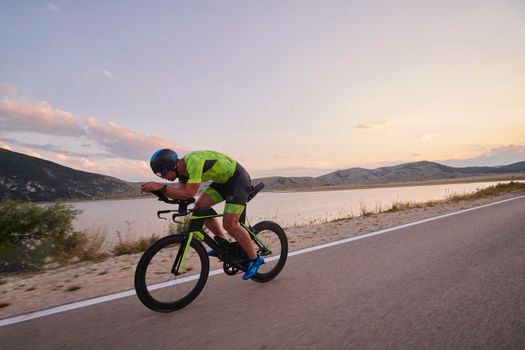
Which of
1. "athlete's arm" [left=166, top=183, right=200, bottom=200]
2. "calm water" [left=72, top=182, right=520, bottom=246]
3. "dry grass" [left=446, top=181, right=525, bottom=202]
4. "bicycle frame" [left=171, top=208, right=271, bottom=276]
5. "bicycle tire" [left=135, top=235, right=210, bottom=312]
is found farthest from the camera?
"calm water" [left=72, top=182, right=520, bottom=246]

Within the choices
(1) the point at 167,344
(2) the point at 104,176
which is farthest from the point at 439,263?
Result: (2) the point at 104,176

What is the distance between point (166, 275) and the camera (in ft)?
11.8

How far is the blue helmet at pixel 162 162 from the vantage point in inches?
136

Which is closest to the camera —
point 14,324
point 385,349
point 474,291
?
point 385,349

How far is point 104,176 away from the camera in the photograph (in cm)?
19188

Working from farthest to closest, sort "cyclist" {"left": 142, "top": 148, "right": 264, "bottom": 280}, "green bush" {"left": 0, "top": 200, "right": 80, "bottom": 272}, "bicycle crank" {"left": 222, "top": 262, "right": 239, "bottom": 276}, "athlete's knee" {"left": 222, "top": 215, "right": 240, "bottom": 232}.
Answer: "green bush" {"left": 0, "top": 200, "right": 80, "bottom": 272}, "bicycle crank" {"left": 222, "top": 262, "right": 239, "bottom": 276}, "athlete's knee" {"left": 222, "top": 215, "right": 240, "bottom": 232}, "cyclist" {"left": 142, "top": 148, "right": 264, "bottom": 280}

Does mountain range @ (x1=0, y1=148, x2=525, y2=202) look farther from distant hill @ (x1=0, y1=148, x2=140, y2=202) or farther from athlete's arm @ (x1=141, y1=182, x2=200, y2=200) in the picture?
athlete's arm @ (x1=141, y1=182, x2=200, y2=200)

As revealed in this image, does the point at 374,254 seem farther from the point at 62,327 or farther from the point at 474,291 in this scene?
the point at 62,327

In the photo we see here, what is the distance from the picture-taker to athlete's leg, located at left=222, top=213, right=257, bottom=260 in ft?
12.6

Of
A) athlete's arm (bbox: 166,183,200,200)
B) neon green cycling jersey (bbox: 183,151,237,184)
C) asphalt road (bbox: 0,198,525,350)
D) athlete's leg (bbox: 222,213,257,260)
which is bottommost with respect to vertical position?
asphalt road (bbox: 0,198,525,350)

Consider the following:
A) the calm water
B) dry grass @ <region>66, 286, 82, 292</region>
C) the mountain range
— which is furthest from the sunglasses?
the mountain range

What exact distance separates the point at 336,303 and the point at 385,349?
957 mm

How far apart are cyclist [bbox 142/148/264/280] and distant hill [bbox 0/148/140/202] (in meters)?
143

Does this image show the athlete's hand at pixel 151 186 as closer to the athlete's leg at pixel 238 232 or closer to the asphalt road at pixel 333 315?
the athlete's leg at pixel 238 232
